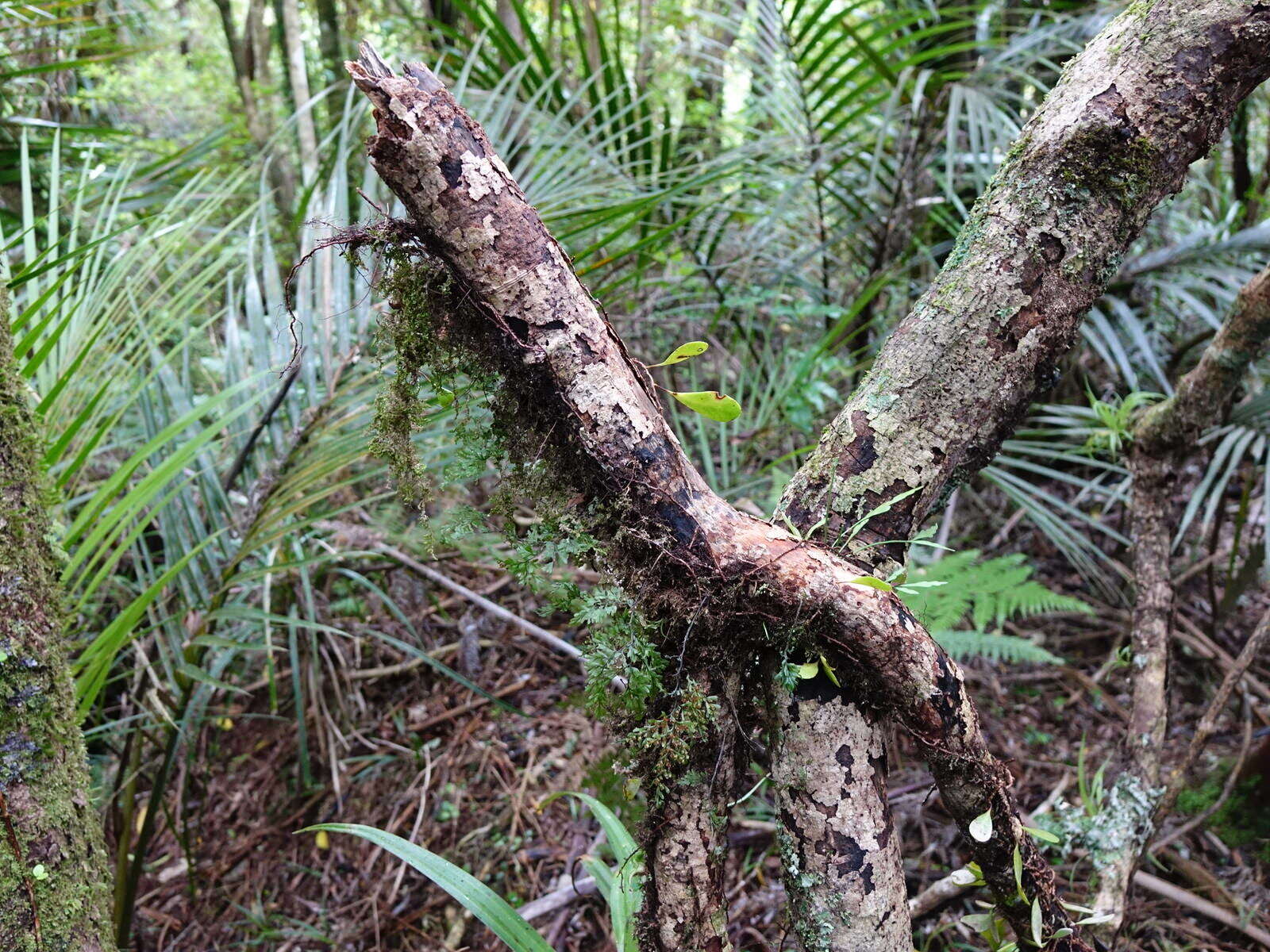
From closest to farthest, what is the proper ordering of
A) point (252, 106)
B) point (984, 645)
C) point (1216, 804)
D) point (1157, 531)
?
1. point (1157, 531)
2. point (1216, 804)
3. point (984, 645)
4. point (252, 106)

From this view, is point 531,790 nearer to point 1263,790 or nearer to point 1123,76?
point 1263,790

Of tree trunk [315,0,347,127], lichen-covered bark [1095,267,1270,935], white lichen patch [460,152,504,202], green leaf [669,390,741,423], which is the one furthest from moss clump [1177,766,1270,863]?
tree trunk [315,0,347,127]

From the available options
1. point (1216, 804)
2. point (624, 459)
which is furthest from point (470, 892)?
point (1216, 804)

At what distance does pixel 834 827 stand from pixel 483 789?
139 centimetres

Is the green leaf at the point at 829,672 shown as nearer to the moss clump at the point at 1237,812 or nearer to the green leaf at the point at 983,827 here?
the green leaf at the point at 983,827

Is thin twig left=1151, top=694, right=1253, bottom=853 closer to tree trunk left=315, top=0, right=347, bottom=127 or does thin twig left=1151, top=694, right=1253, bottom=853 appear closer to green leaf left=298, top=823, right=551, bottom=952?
green leaf left=298, top=823, right=551, bottom=952

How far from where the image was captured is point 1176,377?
8.44ft

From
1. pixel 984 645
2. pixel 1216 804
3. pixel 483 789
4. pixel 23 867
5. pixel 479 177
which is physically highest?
pixel 479 177

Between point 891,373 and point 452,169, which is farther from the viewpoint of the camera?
point 891,373

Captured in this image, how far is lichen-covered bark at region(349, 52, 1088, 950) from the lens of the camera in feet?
2.28

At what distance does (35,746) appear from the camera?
0.89m

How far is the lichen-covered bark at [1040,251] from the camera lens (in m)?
0.83

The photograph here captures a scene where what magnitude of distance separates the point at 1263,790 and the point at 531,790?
1688 mm

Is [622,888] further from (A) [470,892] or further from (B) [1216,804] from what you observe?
(B) [1216,804]
